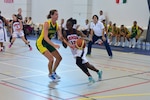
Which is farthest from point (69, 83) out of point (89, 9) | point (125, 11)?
point (89, 9)

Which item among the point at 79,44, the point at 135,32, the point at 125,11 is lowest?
the point at 135,32

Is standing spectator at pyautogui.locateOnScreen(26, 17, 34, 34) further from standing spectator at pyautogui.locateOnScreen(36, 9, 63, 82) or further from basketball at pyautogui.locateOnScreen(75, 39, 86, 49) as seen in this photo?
basketball at pyautogui.locateOnScreen(75, 39, 86, 49)

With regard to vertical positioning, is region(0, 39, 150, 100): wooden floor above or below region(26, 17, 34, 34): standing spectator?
below

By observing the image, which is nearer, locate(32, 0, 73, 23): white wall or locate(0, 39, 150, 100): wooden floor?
locate(0, 39, 150, 100): wooden floor

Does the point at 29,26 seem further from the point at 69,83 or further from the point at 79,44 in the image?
the point at 79,44

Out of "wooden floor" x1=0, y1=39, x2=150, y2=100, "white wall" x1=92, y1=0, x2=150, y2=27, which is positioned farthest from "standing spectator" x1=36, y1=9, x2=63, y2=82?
"white wall" x1=92, y1=0, x2=150, y2=27

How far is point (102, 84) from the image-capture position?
755 cm

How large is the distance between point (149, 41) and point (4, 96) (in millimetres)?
12625

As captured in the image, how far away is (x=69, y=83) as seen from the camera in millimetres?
7559

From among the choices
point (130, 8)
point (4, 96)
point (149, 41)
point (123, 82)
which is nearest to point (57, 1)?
point (130, 8)

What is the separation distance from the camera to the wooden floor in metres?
6.36

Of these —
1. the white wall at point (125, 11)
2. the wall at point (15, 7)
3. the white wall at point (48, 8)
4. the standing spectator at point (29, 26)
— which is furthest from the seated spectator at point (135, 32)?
the wall at point (15, 7)

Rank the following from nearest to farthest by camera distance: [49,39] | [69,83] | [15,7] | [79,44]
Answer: [79,44] < [49,39] < [69,83] < [15,7]

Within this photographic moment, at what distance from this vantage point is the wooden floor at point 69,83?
6.36m
